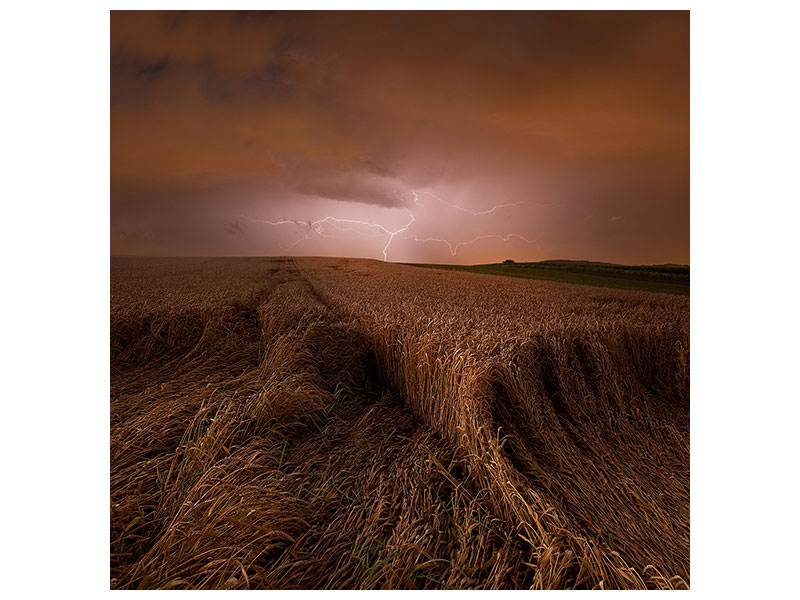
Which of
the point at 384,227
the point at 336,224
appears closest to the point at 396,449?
the point at 384,227

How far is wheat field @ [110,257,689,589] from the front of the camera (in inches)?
70.5

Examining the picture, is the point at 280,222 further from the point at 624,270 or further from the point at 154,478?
the point at 624,270

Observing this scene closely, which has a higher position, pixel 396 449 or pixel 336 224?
pixel 336 224

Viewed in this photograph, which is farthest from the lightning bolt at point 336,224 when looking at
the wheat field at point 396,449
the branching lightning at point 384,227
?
the wheat field at point 396,449

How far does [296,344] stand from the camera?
3.55 metres

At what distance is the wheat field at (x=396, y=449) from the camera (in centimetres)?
179

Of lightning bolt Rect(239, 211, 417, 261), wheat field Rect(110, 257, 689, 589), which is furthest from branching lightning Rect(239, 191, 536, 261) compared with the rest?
wheat field Rect(110, 257, 689, 589)

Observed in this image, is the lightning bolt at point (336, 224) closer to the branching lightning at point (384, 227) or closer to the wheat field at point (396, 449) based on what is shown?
the branching lightning at point (384, 227)

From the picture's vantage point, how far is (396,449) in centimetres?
257

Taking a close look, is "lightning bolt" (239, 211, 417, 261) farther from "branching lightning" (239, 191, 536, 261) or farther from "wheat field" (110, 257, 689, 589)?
"wheat field" (110, 257, 689, 589)

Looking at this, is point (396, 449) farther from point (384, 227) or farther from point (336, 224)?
point (336, 224)

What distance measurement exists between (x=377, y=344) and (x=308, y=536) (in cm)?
186
